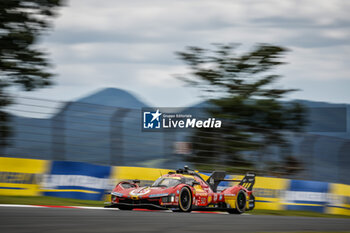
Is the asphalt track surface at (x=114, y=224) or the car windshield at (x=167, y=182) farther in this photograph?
the car windshield at (x=167, y=182)

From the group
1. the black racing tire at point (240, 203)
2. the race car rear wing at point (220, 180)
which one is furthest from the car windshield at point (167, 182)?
the black racing tire at point (240, 203)

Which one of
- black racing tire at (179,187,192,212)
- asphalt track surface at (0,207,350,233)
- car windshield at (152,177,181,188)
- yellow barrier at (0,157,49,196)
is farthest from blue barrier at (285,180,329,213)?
yellow barrier at (0,157,49,196)

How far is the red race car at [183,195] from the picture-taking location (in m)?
11.7

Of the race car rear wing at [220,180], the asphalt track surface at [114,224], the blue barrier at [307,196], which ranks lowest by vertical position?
the blue barrier at [307,196]

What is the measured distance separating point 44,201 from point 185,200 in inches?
125

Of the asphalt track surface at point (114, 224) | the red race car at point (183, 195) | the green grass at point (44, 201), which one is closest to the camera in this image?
the asphalt track surface at point (114, 224)

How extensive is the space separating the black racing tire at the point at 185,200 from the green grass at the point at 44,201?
6.71 ft

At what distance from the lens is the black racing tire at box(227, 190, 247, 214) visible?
1364 centimetres

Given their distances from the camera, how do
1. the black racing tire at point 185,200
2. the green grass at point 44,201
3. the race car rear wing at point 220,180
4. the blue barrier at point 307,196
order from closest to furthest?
the green grass at point 44,201
the black racing tire at point 185,200
the race car rear wing at point 220,180
the blue barrier at point 307,196

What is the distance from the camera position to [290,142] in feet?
60.7

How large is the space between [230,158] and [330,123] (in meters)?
11.1

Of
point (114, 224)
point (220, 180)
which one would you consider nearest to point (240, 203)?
point (220, 180)

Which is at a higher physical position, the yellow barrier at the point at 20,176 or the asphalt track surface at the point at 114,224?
the yellow barrier at the point at 20,176

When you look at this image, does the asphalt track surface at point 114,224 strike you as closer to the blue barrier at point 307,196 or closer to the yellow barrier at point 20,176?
the yellow barrier at point 20,176
